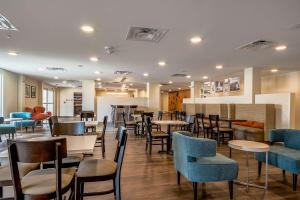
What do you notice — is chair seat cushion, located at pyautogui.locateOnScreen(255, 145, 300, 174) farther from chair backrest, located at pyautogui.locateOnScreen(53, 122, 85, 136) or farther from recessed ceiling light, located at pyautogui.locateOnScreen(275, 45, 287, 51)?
chair backrest, located at pyautogui.locateOnScreen(53, 122, 85, 136)

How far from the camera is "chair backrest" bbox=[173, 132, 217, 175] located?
253cm

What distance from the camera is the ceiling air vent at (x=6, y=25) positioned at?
3.19 meters

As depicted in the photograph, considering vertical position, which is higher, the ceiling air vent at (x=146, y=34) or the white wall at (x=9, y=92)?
the ceiling air vent at (x=146, y=34)

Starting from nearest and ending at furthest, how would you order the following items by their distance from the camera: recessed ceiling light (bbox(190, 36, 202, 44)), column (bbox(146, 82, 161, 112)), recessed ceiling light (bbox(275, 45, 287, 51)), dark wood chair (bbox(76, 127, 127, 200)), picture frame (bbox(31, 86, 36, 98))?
1. dark wood chair (bbox(76, 127, 127, 200))
2. recessed ceiling light (bbox(190, 36, 202, 44))
3. recessed ceiling light (bbox(275, 45, 287, 51))
4. picture frame (bbox(31, 86, 36, 98))
5. column (bbox(146, 82, 161, 112))

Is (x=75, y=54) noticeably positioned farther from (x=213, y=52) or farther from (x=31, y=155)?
(x=31, y=155)

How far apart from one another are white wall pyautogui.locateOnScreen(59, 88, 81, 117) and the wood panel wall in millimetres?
9406

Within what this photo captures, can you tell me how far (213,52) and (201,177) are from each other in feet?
11.5

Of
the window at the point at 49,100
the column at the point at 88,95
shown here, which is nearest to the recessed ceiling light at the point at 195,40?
the column at the point at 88,95

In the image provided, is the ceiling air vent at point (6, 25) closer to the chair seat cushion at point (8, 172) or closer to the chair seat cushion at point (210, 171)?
the chair seat cushion at point (8, 172)

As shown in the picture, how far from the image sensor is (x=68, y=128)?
323 centimetres

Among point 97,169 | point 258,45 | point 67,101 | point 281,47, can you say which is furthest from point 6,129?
point 67,101

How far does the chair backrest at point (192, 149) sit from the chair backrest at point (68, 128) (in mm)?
1590

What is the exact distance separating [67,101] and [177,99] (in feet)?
33.1

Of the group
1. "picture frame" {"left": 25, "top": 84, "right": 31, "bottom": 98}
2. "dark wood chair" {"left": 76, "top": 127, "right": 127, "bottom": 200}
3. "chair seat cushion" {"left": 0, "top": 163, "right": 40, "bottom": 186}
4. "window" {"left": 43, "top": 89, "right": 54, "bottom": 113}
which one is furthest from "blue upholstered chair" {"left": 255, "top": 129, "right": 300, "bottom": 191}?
"window" {"left": 43, "top": 89, "right": 54, "bottom": 113}
